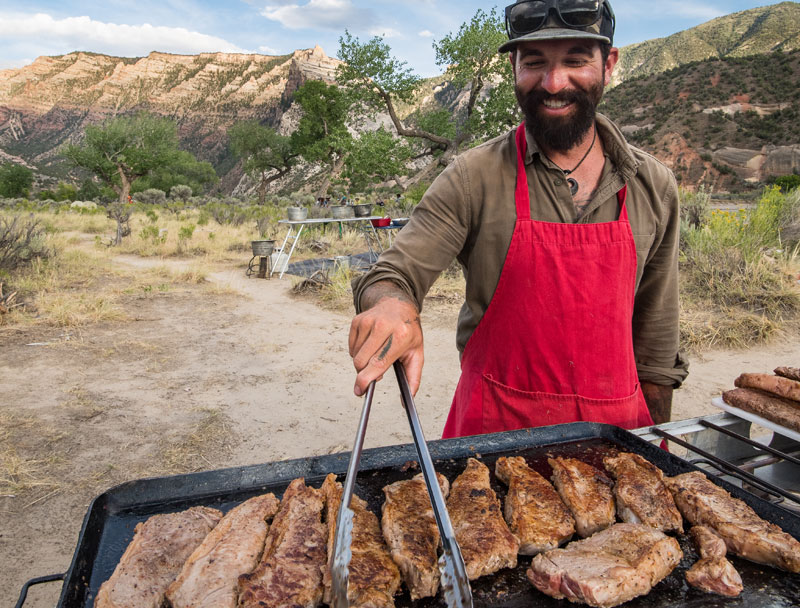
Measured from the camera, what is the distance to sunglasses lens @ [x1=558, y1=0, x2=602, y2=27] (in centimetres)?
191

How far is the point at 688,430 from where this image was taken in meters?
1.86

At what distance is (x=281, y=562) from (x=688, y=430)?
1442 millimetres

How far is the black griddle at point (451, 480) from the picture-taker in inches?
49.1

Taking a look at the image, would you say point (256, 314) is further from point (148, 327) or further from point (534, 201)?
point (534, 201)

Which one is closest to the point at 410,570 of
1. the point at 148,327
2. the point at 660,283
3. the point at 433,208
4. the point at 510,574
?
the point at 510,574

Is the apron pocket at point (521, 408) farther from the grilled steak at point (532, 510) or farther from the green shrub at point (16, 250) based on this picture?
the green shrub at point (16, 250)

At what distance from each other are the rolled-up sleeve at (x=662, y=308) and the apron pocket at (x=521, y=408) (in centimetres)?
51

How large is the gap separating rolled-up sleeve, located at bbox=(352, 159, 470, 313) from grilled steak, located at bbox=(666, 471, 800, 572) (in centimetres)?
106

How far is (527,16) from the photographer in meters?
1.99

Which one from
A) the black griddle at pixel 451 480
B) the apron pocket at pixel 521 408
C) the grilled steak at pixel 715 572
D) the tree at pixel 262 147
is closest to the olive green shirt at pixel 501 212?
the apron pocket at pixel 521 408

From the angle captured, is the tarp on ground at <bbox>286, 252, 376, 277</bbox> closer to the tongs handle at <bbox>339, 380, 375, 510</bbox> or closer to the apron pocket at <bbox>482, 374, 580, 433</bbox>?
the apron pocket at <bbox>482, 374, 580, 433</bbox>

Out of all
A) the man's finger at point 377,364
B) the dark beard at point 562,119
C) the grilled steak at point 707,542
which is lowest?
the grilled steak at point 707,542

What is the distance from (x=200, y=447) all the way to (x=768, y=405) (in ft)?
13.3

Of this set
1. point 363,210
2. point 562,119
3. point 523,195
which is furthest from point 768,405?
point 363,210
